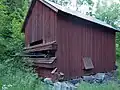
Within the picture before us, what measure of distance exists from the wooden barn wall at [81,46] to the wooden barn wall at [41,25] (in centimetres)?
58

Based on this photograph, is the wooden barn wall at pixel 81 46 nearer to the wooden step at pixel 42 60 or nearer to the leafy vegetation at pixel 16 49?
the wooden step at pixel 42 60

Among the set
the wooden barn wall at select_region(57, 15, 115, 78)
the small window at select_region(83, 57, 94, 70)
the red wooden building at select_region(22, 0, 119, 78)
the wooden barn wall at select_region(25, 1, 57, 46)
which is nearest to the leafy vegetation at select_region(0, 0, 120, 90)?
the red wooden building at select_region(22, 0, 119, 78)

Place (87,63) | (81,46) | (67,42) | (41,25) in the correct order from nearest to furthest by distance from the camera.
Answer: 1. (67,42)
2. (81,46)
3. (87,63)
4. (41,25)

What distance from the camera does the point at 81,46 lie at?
12.3 metres

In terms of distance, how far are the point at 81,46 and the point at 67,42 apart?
1123 mm

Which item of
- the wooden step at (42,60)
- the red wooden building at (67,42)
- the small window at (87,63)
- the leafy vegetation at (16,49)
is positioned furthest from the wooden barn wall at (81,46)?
the leafy vegetation at (16,49)

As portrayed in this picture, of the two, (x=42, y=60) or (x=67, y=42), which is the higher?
(x=67, y=42)

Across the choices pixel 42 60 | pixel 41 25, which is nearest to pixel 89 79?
pixel 42 60

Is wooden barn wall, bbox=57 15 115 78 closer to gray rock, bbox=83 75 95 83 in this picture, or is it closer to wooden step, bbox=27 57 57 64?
wooden step, bbox=27 57 57 64

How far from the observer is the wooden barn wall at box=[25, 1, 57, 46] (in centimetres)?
1160

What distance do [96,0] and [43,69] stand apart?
80.0ft

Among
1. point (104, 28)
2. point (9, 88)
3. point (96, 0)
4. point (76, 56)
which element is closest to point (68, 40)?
point (76, 56)

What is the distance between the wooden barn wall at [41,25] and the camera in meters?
11.6

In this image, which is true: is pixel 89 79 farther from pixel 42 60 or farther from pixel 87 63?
pixel 42 60
